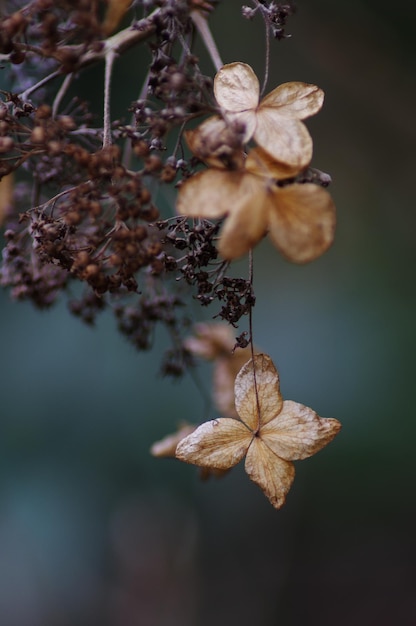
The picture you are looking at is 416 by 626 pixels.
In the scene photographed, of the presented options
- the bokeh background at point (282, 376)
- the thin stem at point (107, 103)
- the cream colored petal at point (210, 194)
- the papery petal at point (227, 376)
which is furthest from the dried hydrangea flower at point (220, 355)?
the bokeh background at point (282, 376)

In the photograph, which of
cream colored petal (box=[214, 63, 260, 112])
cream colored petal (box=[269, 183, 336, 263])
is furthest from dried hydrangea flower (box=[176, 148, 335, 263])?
cream colored petal (box=[214, 63, 260, 112])

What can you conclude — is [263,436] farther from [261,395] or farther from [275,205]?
[275,205]

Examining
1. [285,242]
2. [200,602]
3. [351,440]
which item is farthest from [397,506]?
[285,242]

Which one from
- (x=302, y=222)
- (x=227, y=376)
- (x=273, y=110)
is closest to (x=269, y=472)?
(x=302, y=222)

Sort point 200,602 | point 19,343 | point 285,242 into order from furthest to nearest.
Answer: point 200,602 → point 19,343 → point 285,242

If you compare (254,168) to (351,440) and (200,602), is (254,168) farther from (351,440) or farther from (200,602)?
(200,602)

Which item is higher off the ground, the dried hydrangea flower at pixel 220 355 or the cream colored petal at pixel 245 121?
the cream colored petal at pixel 245 121

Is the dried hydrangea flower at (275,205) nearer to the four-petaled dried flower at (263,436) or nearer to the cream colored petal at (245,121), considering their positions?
the cream colored petal at (245,121)
